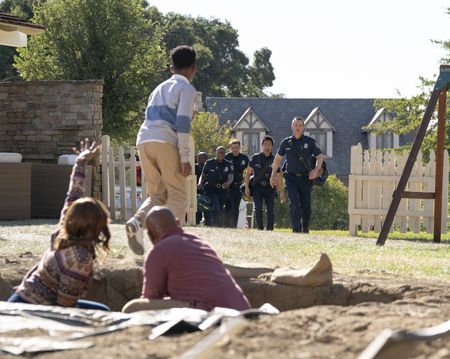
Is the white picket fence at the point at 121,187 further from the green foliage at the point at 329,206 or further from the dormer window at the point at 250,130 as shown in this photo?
the dormer window at the point at 250,130

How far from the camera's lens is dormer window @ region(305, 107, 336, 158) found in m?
63.9

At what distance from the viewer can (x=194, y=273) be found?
745cm

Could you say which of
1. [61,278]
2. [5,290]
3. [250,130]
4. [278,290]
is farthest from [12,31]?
[250,130]

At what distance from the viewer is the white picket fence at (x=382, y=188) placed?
18.1m

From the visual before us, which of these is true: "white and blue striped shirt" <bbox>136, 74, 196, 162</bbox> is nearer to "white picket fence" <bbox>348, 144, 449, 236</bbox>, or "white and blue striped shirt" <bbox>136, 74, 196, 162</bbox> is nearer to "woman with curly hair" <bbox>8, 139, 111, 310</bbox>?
"woman with curly hair" <bbox>8, 139, 111, 310</bbox>

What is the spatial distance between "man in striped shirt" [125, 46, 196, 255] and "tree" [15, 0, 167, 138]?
1166 inches

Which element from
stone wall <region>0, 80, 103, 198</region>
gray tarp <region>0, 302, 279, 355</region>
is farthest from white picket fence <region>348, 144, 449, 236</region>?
gray tarp <region>0, 302, 279, 355</region>

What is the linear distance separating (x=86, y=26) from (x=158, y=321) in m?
35.5

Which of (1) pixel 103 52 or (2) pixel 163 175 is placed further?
(1) pixel 103 52

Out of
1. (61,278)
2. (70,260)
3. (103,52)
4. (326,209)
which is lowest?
(326,209)

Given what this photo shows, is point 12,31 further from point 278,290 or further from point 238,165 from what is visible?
point 278,290

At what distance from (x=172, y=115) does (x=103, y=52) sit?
30746 millimetres

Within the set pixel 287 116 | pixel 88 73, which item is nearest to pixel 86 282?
pixel 88 73

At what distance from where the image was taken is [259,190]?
1797 centimetres
